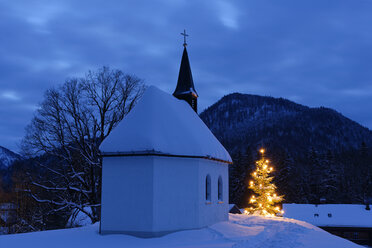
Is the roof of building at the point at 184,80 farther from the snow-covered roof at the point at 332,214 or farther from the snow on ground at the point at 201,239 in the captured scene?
the snow-covered roof at the point at 332,214

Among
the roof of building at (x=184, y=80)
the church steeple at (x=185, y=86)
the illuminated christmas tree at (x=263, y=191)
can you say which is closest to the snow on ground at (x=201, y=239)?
the church steeple at (x=185, y=86)

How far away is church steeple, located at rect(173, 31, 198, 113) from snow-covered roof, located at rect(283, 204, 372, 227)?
26.5m

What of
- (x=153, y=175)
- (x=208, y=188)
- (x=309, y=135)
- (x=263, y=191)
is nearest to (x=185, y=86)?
(x=208, y=188)

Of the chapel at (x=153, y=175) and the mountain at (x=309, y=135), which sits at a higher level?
the mountain at (x=309, y=135)

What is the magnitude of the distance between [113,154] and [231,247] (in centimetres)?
653

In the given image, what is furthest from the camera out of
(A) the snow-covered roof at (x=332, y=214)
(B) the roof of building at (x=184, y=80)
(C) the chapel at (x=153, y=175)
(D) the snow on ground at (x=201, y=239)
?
(A) the snow-covered roof at (x=332, y=214)

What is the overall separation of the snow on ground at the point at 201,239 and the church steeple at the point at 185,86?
9.34 meters

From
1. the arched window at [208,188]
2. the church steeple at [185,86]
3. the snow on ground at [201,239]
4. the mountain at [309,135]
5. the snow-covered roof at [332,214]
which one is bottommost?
the snow-covered roof at [332,214]

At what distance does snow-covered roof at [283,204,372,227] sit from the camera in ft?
129

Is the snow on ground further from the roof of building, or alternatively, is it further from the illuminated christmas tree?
the illuminated christmas tree

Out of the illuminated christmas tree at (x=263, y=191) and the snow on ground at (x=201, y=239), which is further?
the illuminated christmas tree at (x=263, y=191)

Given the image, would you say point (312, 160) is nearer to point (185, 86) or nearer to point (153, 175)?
point (185, 86)

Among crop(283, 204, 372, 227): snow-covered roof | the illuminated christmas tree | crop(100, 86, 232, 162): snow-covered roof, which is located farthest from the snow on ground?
crop(283, 204, 372, 227): snow-covered roof

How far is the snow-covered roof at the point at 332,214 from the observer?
129 ft
